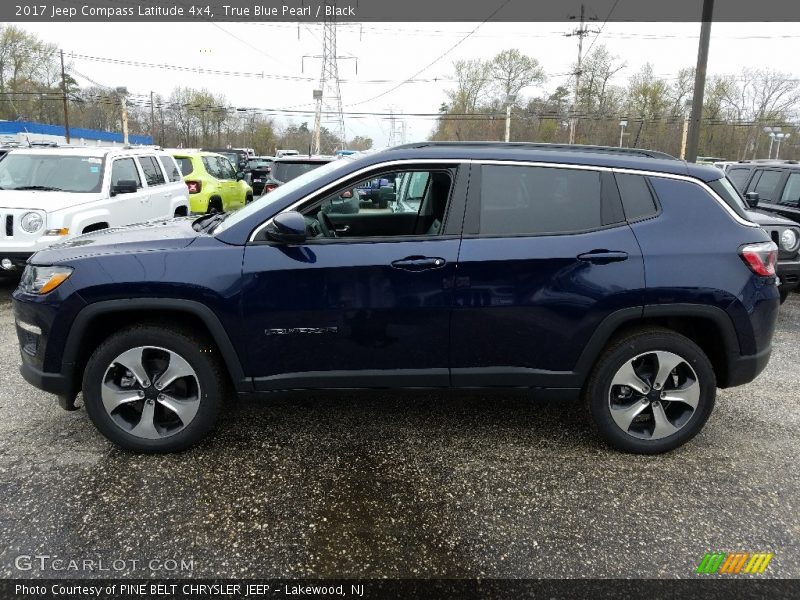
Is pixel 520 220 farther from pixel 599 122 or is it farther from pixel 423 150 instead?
pixel 599 122

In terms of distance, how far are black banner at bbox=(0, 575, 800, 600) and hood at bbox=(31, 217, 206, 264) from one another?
1714 millimetres

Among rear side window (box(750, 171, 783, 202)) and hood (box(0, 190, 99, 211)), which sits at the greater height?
rear side window (box(750, 171, 783, 202))

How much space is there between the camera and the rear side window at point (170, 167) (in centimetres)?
1016

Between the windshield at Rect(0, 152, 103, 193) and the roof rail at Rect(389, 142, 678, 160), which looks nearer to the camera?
the roof rail at Rect(389, 142, 678, 160)

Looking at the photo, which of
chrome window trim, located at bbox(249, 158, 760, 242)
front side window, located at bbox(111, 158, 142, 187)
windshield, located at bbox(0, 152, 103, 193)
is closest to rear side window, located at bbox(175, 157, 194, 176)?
front side window, located at bbox(111, 158, 142, 187)

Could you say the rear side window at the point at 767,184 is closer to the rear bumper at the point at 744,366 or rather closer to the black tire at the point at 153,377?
the rear bumper at the point at 744,366

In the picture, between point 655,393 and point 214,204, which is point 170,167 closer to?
point 214,204

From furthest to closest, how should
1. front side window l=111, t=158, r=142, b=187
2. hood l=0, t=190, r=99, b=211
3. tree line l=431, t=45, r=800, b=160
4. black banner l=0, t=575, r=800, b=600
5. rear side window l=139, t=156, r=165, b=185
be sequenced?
1. tree line l=431, t=45, r=800, b=160
2. rear side window l=139, t=156, r=165, b=185
3. front side window l=111, t=158, r=142, b=187
4. hood l=0, t=190, r=99, b=211
5. black banner l=0, t=575, r=800, b=600

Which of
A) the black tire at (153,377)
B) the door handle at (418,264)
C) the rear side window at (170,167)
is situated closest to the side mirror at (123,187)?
the rear side window at (170,167)

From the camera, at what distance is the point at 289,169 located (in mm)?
11430

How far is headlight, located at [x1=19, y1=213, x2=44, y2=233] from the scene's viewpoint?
6824mm

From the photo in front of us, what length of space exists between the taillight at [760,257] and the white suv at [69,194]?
687 cm

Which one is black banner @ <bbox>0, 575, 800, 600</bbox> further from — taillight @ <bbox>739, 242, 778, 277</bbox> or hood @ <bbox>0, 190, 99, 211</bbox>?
hood @ <bbox>0, 190, 99, 211</bbox>

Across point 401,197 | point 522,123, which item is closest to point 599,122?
point 522,123
